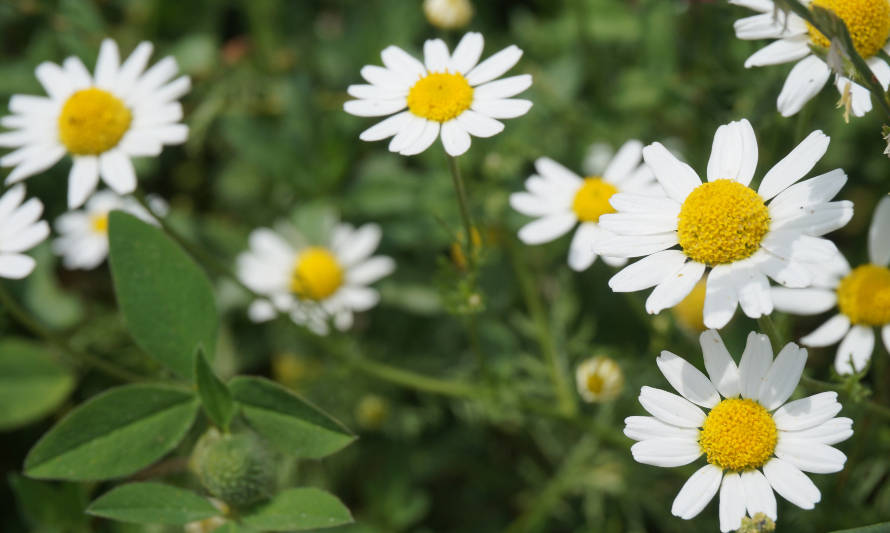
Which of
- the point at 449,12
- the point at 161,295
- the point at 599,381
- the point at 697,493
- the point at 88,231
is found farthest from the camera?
the point at 88,231

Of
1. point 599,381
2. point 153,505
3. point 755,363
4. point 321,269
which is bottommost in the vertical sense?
point 153,505

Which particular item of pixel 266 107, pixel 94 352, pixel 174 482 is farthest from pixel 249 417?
pixel 266 107

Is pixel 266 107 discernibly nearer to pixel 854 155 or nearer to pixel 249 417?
pixel 249 417

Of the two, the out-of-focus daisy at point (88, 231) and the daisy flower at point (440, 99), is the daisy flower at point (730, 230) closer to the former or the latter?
the daisy flower at point (440, 99)

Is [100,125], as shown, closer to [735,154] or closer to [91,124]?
[91,124]

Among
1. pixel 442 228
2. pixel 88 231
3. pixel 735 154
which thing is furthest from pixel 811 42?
pixel 88 231

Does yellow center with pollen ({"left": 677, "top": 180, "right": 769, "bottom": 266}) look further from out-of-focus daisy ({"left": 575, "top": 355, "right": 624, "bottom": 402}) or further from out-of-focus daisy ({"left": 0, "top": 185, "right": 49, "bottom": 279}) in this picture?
out-of-focus daisy ({"left": 0, "top": 185, "right": 49, "bottom": 279})
